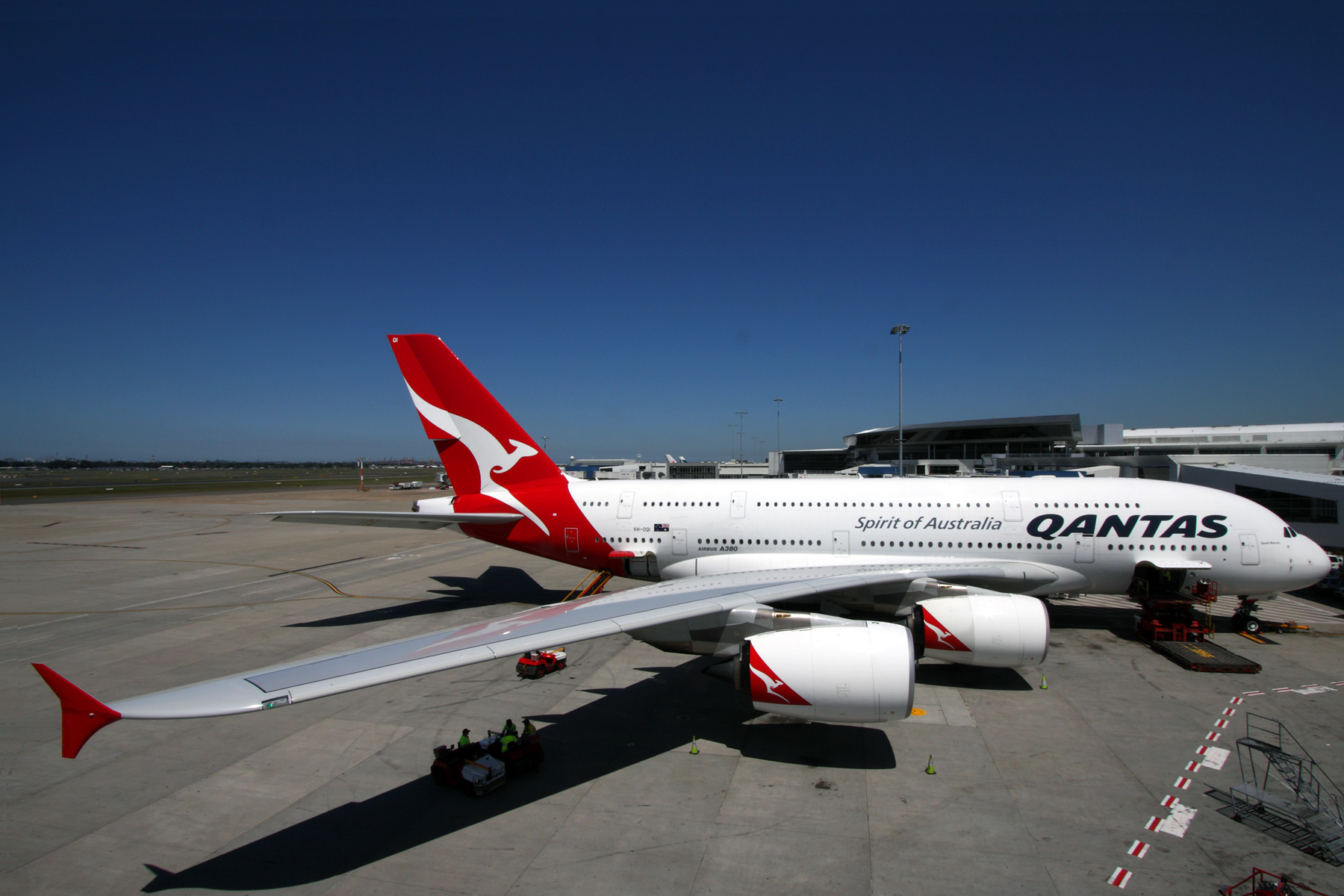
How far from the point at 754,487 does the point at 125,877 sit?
46.9 feet

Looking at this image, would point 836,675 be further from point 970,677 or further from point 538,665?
point 538,665

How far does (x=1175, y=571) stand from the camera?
14961mm

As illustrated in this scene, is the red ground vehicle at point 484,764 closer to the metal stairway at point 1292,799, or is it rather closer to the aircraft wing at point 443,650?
the aircraft wing at point 443,650

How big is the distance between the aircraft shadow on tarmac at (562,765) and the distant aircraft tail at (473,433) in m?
8.43

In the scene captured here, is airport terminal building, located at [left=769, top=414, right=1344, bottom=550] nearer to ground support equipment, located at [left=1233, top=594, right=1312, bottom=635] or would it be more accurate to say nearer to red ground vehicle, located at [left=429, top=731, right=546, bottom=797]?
ground support equipment, located at [left=1233, top=594, right=1312, bottom=635]

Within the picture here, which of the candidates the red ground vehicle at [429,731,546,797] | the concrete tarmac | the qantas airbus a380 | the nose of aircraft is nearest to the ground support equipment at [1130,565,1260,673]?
the qantas airbus a380

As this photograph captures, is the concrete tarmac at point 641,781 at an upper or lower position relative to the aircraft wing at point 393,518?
lower

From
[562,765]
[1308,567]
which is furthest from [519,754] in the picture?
[1308,567]

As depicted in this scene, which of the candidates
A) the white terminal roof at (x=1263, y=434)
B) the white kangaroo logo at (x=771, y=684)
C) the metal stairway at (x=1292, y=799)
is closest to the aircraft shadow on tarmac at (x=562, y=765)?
the white kangaroo logo at (x=771, y=684)

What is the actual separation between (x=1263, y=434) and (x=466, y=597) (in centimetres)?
7725

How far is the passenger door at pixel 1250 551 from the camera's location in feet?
49.2

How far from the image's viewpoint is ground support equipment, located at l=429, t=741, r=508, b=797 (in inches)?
327

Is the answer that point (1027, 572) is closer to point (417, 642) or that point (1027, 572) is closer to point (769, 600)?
point (769, 600)

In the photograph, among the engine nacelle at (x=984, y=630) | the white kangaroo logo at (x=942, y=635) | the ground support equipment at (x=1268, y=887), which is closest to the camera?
the ground support equipment at (x=1268, y=887)
